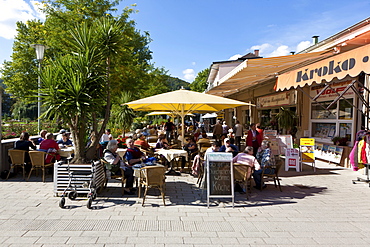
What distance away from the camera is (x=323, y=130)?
9.95 m

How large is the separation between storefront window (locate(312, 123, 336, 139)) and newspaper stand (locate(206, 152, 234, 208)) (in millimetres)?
6394

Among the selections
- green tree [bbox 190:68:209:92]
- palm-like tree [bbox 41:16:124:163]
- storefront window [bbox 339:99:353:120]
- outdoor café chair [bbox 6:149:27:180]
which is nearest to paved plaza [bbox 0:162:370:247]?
outdoor café chair [bbox 6:149:27:180]

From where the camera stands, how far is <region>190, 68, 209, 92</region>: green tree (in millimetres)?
53844

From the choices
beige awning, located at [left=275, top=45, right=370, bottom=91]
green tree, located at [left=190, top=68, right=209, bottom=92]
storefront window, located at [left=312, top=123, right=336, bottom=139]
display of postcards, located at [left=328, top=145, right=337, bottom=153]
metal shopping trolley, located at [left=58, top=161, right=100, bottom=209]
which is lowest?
metal shopping trolley, located at [left=58, top=161, right=100, bottom=209]

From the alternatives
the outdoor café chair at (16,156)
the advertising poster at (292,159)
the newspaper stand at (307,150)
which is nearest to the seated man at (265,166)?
the advertising poster at (292,159)

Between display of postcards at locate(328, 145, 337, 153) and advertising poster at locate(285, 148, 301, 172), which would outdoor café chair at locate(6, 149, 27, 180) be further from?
display of postcards at locate(328, 145, 337, 153)

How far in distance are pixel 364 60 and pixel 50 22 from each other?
1304cm

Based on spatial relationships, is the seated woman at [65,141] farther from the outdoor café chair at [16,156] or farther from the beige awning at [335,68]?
the beige awning at [335,68]

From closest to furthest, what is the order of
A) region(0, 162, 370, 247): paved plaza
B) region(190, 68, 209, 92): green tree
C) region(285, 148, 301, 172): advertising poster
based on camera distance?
region(0, 162, 370, 247): paved plaza, region(285, 148, 301, 172): advertising poster, region(190, 68, 209, 92): green tree

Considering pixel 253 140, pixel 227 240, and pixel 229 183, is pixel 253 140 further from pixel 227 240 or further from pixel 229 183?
pixel 227 240

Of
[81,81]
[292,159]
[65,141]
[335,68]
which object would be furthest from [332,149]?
[65,141]

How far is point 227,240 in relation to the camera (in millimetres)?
3443

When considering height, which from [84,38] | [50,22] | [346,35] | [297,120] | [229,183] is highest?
[50,22]

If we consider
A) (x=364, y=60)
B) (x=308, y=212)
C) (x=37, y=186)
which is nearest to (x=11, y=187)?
(x=37, y=186)
